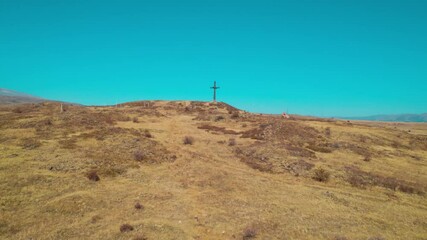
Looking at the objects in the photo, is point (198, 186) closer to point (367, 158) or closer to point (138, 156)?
point (138, 156)

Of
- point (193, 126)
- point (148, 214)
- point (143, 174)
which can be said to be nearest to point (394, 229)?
point (148, 214)

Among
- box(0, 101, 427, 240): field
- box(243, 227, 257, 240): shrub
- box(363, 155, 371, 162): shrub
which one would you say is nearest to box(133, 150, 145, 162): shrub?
box(0, 101, 427, 240): field

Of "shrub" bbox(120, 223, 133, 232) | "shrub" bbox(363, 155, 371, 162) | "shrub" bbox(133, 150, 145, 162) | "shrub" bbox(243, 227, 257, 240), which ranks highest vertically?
"shrub" bbox(133, 150, 145, 162)


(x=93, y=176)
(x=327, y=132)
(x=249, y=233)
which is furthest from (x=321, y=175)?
(x=327, y=132)

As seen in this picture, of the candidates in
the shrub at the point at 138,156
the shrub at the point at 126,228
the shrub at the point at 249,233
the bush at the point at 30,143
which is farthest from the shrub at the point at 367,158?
the bush at the point at 30,143

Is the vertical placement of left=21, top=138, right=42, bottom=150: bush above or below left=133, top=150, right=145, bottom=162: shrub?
above

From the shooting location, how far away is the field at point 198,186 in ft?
49.8

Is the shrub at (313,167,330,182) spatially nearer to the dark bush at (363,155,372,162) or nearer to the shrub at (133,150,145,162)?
the dark bush at (363,155,372,162)

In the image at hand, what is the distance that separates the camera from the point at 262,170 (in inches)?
1050

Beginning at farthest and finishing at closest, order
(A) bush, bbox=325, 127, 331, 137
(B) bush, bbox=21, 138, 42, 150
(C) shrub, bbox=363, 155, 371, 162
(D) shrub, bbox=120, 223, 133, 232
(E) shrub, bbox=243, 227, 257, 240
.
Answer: (A) bush, bbox=325, 127, 331, 137 → (C) shrub, bbox=363, 155, 371, 162 → (B) bush, bbox=21, 138, 42, 150 → (E) shrub, bbox=243, 227, 257, 240 → (D) shrub, bbox=120, 223, 133, 232

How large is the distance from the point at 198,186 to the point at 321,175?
11932 millimetres

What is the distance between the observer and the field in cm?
1518

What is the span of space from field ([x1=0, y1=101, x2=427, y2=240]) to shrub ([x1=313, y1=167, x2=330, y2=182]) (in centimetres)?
13

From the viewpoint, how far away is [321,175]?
25.2 metres
